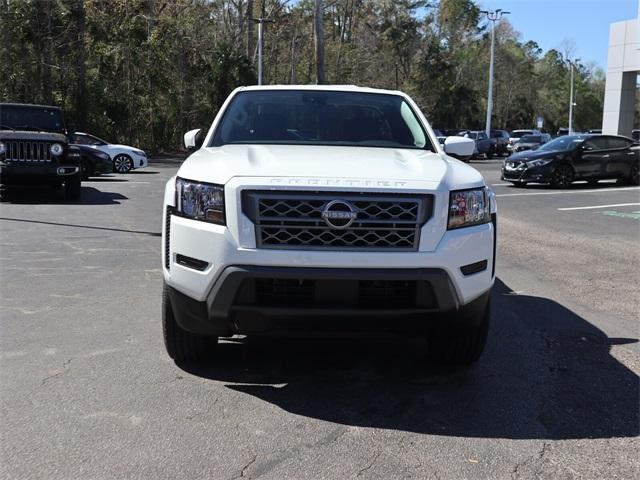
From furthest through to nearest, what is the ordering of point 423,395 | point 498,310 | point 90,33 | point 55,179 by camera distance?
point 90,33 → point 55,179 → point 498,310 → point 423,395

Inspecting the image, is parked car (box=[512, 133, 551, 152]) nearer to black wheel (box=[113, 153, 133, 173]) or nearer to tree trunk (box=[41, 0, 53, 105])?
black wheel (box=[113, 153, 133, 173])

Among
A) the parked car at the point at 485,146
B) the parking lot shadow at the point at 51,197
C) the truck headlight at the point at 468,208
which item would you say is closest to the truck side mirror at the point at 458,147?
the truck headlight at the point at 468,208

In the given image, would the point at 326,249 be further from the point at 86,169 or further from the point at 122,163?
the point at 122,163

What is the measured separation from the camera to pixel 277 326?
3.71 m

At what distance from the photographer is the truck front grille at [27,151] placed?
43.2 ft

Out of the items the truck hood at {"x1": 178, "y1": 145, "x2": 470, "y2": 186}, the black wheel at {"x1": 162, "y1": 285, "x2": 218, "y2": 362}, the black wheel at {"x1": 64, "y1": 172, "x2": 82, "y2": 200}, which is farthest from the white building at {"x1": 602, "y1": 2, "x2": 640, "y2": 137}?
the black wheel at {"x1": 162, "y1": 285, "x2": 218, "y2": 362}

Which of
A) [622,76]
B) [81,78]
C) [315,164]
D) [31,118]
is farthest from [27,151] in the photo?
[622,76]

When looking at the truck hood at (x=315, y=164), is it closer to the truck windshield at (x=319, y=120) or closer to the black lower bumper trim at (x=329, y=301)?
the truck windshield at (x=319, y=120)

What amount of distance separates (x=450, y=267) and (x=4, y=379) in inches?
108

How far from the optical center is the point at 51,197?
14.5 metres

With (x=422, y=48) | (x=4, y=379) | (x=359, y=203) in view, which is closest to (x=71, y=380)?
(x=4, y=379)

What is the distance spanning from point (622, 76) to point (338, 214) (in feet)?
119

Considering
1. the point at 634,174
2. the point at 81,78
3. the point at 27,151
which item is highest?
the point at 81,78

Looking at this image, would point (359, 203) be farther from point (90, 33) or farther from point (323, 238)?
point (90, 33)
